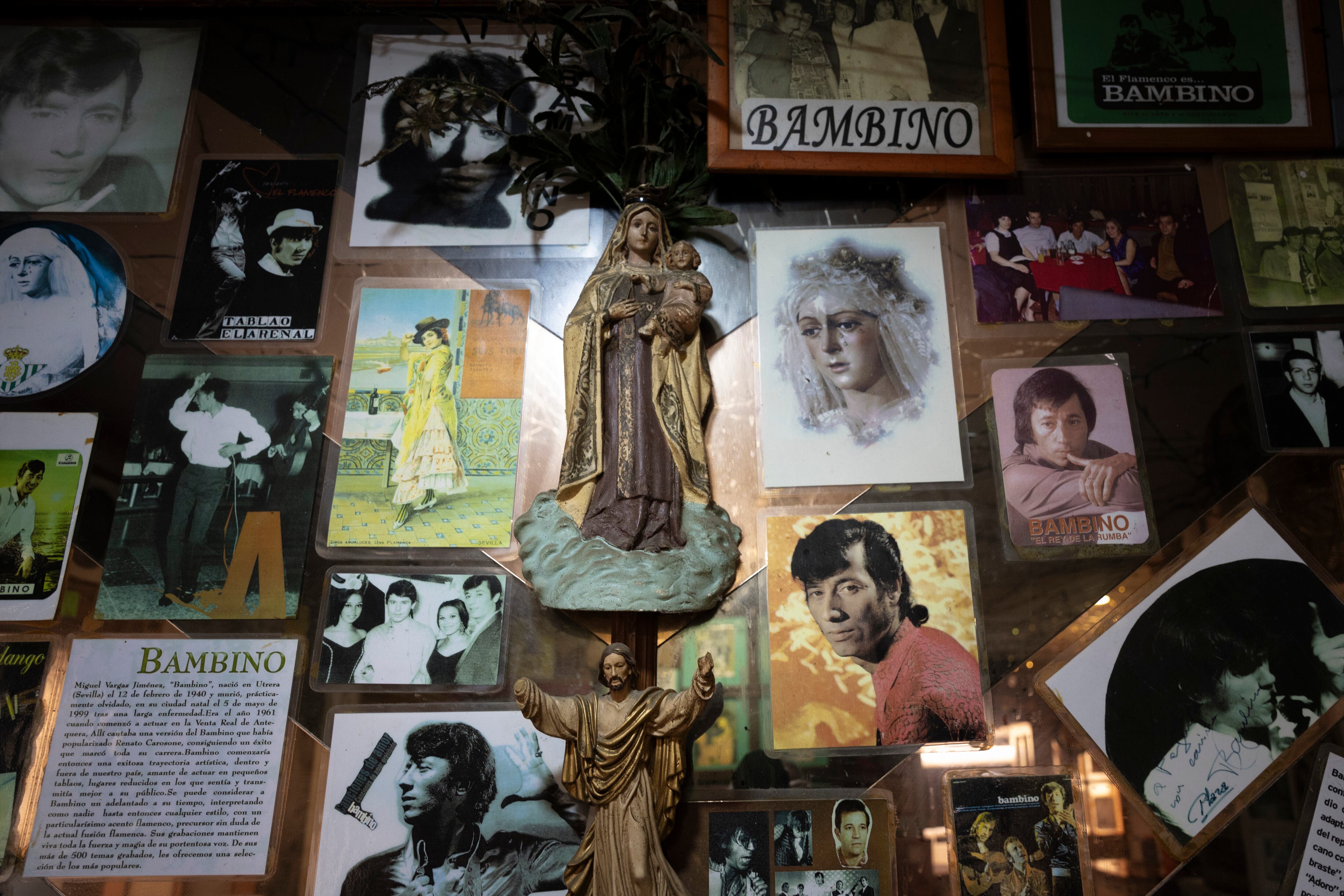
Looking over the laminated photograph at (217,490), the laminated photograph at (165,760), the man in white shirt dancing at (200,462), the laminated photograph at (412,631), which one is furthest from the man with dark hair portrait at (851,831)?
the man in white shirt dancing at (200,462)

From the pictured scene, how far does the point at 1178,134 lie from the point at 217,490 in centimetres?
453

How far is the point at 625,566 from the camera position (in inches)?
155

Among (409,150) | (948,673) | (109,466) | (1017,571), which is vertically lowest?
(948,673)

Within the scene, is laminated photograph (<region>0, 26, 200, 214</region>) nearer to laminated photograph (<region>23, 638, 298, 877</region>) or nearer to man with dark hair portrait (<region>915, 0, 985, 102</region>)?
laminated photograph (<region>23, 638, 298, 877</region>)

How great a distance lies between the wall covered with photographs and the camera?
383cm

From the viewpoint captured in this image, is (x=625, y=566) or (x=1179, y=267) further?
(x=1179, y=267)

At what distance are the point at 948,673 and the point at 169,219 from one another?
397cm

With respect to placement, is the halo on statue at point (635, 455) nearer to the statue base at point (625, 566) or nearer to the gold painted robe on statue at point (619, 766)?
the statue base at point (625, 566)

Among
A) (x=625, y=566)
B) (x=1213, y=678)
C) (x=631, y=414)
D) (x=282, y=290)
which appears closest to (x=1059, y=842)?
(x=1213, y=678)

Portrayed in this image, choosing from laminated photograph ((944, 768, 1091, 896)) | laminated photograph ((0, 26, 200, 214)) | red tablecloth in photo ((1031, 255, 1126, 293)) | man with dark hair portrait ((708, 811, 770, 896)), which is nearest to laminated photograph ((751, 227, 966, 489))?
red tablecloth in photo ((1031, 255, 1126, 293))

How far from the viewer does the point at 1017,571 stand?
4133 millimetres

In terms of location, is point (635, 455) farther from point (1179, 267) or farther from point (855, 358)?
point (1179, 267)

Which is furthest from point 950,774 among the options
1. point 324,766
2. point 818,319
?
point 324,766

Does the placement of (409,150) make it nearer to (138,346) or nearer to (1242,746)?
(138,346)
